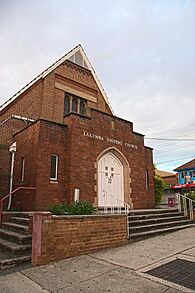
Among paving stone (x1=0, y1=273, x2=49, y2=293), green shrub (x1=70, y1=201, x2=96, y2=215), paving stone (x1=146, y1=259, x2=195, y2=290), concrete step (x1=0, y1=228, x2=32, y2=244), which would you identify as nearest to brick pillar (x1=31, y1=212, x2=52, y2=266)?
paving stone (x1=0, y1=273, x2=49, y2=293)

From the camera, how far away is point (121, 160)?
1320cm

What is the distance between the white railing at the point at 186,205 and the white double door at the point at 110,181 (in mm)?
2985

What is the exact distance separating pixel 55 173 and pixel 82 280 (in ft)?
21.1

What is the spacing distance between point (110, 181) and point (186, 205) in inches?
161

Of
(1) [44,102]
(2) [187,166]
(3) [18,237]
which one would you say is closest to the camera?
(3) [18,237]

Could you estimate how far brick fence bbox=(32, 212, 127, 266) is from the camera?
223 inches

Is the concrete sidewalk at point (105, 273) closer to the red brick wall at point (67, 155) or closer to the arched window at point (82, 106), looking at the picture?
the red brick wall at point (67, 155)

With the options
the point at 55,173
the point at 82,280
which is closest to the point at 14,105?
the point at 55,173

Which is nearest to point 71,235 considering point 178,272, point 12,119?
point 178,272

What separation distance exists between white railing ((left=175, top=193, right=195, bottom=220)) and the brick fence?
216 inches

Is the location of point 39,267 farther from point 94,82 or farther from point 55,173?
point 94,82

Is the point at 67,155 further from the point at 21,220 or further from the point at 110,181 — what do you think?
the point at 21,220

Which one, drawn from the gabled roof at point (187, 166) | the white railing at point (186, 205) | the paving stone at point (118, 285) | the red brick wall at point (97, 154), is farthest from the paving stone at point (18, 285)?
the gabled roof at point (187, 166)

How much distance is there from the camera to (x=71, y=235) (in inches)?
244
